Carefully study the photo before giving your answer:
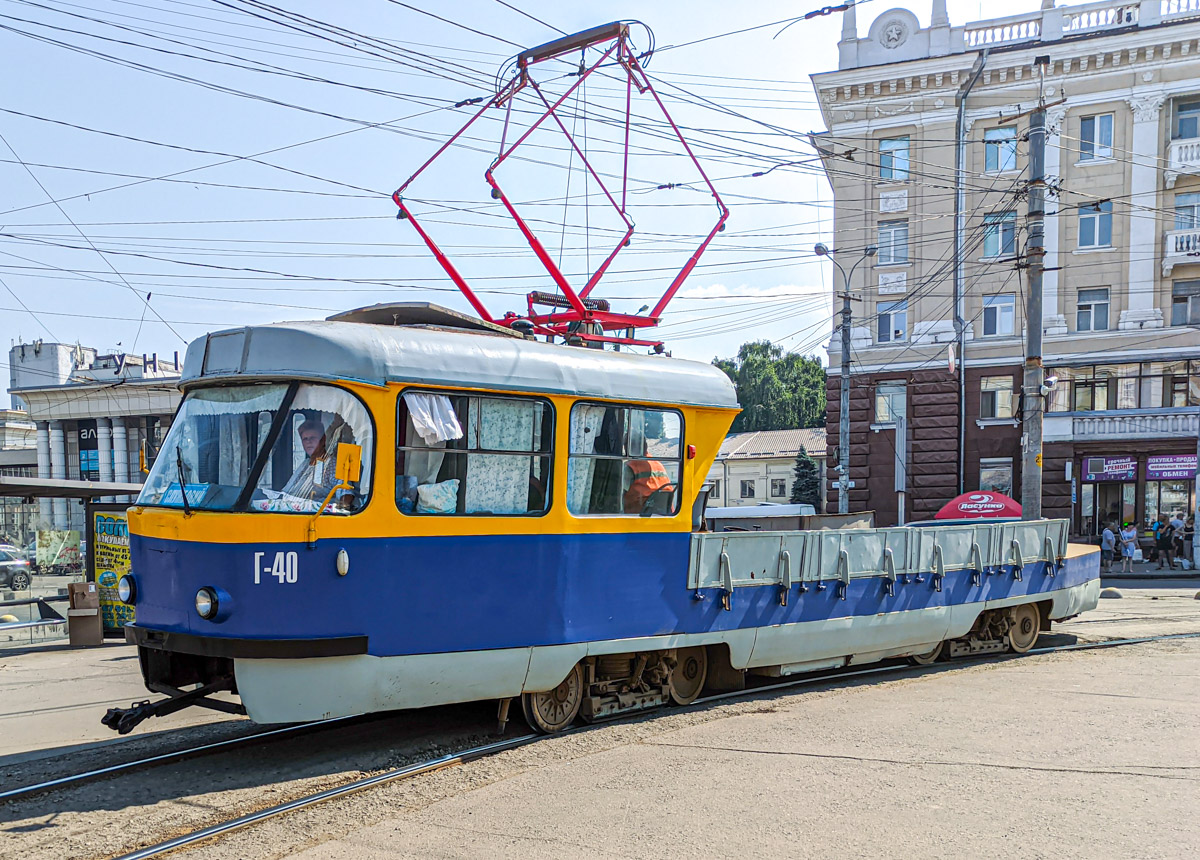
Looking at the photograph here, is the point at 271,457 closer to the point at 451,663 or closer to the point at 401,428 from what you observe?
the point at 401,428

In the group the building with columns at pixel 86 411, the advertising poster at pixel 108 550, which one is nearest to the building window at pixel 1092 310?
the advertising poster at pixel 108 550

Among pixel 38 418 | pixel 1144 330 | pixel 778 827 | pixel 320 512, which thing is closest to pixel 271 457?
pixel 320 512

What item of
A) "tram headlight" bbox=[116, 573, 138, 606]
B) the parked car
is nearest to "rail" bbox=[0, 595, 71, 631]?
"tram headlight" bbox=[116, 573, 138, 606]

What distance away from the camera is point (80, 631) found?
50.0 ft

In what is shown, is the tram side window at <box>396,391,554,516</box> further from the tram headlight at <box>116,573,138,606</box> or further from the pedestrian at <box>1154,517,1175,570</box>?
the pedestrian at <box>1154,517,1175,570</box>

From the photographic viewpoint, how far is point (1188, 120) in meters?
34.5

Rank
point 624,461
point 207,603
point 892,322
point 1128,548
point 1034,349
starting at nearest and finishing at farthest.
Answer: point 207,603
point 624,461
point 1034,349
point 1128,548
point 892,322

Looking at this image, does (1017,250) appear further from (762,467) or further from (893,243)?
(762,467)

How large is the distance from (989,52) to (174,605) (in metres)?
35.0

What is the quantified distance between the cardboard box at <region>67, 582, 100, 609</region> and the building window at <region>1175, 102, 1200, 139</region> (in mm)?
34980

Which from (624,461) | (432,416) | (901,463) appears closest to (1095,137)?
(901,463)

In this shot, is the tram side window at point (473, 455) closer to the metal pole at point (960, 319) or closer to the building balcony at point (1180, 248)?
the metal pole at point (960, 319)

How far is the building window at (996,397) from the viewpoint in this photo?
35969 millimetres

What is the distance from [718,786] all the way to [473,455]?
2.93 m
